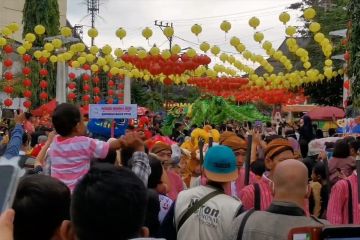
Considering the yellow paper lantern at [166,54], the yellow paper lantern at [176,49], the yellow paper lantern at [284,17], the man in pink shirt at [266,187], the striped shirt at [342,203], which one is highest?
the yellow paper lantern at [284,17]

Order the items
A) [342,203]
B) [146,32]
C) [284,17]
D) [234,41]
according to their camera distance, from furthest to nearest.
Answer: [234,41] < [146,32] < [284,17] < [342,203]

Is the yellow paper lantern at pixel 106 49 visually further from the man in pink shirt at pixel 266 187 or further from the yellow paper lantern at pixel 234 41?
the man in pink shirt at pixel 266 187

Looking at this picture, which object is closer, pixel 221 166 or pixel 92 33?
pixel 221 166

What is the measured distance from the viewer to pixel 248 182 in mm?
5543

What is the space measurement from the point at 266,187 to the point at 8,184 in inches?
108

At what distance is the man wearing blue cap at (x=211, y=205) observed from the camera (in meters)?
3.99

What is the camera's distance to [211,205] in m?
4.04

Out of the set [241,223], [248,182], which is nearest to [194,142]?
[248,182]

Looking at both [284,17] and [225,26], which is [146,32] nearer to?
[225,26]

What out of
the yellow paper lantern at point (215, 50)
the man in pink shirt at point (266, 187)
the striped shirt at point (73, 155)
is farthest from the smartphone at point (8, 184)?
the yellow paper lantern at point (215, 50)

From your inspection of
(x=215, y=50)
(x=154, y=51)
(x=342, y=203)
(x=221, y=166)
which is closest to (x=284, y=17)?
(x=215, y=50)

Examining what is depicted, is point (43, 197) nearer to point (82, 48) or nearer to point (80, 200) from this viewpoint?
point (80, 200)

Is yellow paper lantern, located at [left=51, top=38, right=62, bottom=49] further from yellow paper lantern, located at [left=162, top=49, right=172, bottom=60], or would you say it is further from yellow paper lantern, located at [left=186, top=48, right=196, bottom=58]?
yellow paper lantern, located at [left=186, top=48, right=196, bottom=58]

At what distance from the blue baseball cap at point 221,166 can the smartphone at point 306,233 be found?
5.40ft
